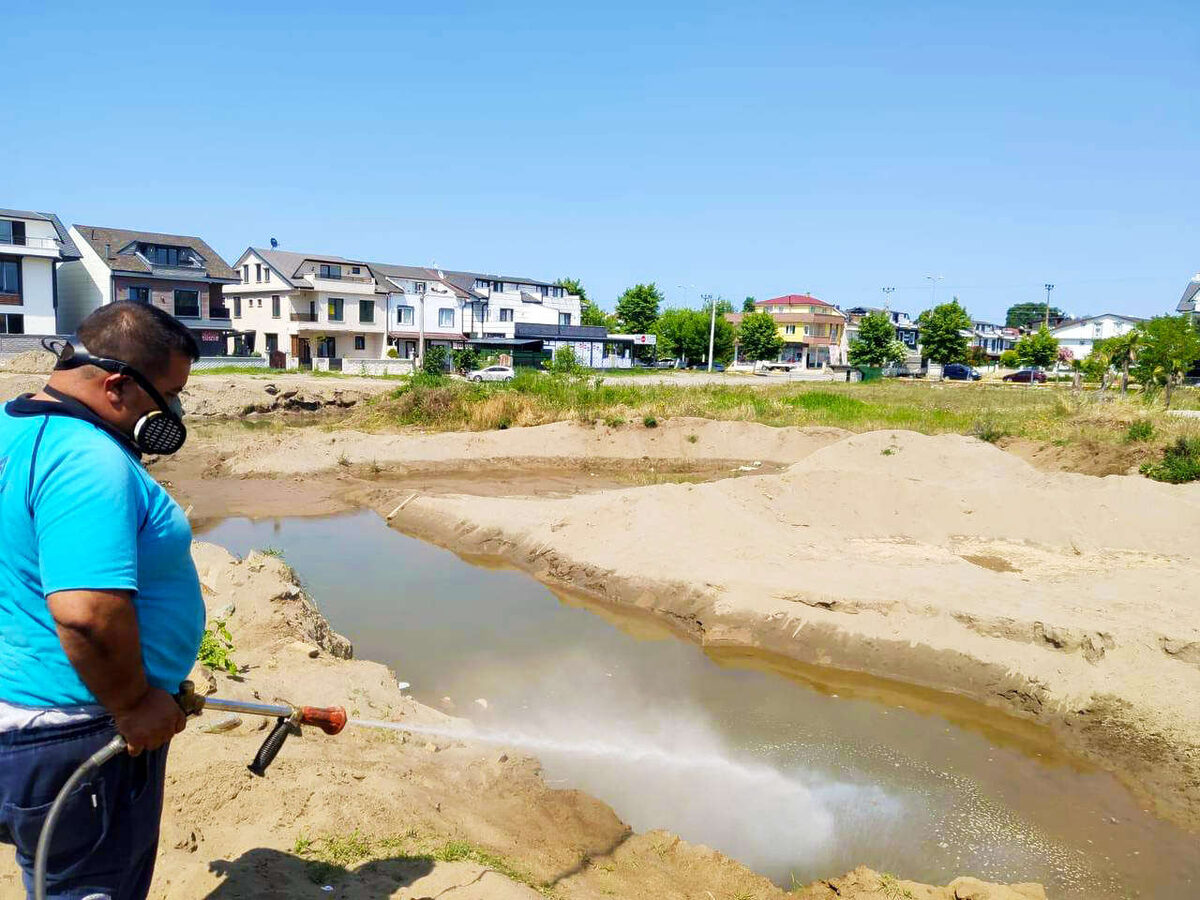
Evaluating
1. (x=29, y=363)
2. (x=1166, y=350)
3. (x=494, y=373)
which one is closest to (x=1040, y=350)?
(x=1166, y=350)

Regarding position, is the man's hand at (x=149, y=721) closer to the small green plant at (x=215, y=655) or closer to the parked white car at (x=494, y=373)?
the small green plant at (x=215, y=655)

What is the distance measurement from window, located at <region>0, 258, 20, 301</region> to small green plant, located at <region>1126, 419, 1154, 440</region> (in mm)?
46308

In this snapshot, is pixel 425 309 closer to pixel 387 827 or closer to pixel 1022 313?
pixel 387 827

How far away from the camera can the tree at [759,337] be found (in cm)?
7750

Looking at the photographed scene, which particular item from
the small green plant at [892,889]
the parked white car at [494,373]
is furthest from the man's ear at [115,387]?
the parked white car at [494,373]

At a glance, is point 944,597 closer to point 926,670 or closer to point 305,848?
point 926,670

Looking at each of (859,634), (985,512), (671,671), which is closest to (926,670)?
(859,634)

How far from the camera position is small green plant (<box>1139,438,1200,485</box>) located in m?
17.7

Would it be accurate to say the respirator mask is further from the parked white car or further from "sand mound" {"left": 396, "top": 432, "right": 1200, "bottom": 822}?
the parked white car

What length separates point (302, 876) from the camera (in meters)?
3.87

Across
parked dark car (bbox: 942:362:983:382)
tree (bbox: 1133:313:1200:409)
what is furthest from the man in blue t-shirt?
parked dark car (bbox: 942:362:983:382)

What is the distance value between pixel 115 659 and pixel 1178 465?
20603mm

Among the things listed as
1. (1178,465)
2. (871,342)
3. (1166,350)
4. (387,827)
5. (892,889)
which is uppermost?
(871,342)

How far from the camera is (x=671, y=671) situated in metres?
9.48
